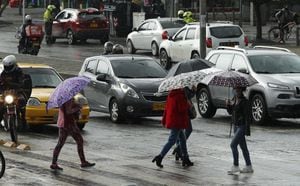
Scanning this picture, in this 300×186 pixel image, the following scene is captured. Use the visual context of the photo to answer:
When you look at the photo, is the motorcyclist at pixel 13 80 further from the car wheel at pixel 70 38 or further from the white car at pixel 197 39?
the car wheel at pixel 70 38

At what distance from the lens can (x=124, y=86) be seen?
71.7ft

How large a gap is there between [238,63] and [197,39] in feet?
38.1

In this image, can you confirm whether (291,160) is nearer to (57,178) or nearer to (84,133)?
(57,178)

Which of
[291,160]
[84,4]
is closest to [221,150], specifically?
[291,160]

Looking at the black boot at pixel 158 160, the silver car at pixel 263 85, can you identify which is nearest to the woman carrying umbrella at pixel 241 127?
the black boot at pixel 158 160

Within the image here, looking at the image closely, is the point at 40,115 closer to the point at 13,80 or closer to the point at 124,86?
the point at 13,80

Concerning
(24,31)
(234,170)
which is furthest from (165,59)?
(234,170)

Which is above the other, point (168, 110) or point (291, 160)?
point (168, 110)

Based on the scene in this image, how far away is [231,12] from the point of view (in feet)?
201

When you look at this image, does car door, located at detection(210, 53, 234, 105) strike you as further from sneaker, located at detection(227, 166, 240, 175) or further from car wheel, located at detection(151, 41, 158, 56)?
car wheel, located at detection(151, 41, 158, 56)

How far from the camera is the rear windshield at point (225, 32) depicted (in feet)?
113

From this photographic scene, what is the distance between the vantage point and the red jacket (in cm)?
1491

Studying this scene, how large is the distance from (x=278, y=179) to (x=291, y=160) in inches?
86.7

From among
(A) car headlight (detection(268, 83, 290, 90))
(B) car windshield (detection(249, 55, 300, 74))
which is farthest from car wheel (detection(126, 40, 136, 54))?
(A) car headlight (detection(268, 83, 290, 90))
